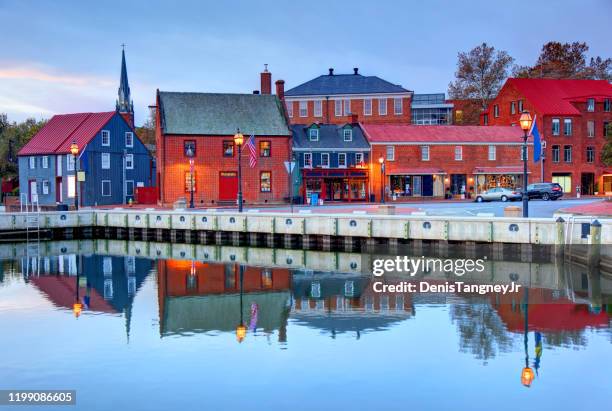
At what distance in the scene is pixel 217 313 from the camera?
26.8 metres

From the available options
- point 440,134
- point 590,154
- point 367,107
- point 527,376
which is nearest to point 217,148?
point 440,134

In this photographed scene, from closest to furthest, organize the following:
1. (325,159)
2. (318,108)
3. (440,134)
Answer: (325,159)
(440,134)
(318,108)

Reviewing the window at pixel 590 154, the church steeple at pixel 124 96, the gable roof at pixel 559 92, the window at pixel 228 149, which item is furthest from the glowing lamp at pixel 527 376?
the church steeple at pixel 124 96

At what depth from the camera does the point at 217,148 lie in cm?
6731

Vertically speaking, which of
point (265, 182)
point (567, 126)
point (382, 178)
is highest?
point (567, 126)

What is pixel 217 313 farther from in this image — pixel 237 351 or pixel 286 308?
pixel 237 351

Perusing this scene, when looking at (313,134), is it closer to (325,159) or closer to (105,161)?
(325,159)

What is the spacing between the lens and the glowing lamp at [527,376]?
57.7ft

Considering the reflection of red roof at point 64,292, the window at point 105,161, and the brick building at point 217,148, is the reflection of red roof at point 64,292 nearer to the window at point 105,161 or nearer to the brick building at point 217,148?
the brick building at point 217,148

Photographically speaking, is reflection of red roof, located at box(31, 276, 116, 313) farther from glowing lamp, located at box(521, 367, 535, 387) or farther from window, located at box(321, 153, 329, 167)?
window, located at box(321, 153, 329, 167)

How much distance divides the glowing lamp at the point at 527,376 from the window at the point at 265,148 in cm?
5160

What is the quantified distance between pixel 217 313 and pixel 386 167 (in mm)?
49078

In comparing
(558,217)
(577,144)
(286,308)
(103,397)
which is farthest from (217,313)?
(577,144)

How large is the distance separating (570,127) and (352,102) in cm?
2527
